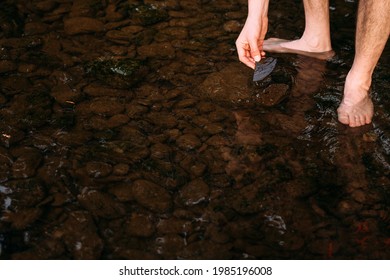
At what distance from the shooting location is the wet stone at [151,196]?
2.12 meters

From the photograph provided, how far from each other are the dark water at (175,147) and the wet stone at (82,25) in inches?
0.5

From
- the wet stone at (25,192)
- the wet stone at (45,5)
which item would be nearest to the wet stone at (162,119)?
the wet stone at (25,192)

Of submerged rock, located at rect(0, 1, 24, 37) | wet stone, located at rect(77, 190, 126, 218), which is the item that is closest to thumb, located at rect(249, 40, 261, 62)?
wet stone, located at rect(77, 190, 126, 218)

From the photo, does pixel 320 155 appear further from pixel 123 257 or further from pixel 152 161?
pixel 123 257

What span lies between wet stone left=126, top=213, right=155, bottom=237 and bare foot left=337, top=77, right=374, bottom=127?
1187 millimetres

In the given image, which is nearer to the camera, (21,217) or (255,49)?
(21,217)

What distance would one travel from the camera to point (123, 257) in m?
1.94

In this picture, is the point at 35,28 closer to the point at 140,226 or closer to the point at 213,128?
the point at 213,128

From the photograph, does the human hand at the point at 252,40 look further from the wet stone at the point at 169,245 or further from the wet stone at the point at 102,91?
the wet stone at the point at 169,245

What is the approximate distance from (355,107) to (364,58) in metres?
0.26

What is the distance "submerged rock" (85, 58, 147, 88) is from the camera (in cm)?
282

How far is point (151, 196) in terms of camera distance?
2162 mm

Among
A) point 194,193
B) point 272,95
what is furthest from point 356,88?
point 194,193
